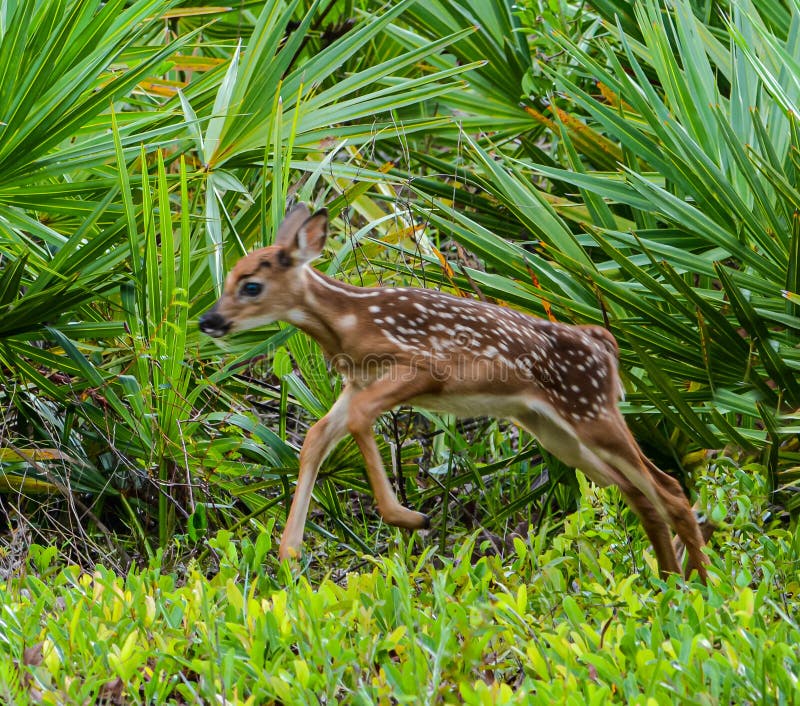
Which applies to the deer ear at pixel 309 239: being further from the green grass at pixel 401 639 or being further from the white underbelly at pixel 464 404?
the green grass at pixel 401 639

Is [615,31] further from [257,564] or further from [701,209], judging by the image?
[257,564]

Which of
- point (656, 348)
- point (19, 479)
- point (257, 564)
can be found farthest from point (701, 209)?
point (19, 479)

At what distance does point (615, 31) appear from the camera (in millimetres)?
6949

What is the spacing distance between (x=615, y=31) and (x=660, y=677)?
4673 mm

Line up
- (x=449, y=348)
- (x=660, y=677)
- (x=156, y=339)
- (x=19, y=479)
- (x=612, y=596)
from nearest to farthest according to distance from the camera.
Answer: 1. (x=660, y=677)
2. (x=612, y=596)
3. (x=449, y=348)
4. (x=156, y=339)
5. (x=19, y=479)

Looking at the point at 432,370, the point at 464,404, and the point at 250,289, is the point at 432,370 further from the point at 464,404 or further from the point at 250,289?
the point at 250,289

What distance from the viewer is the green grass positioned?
3.12 meters

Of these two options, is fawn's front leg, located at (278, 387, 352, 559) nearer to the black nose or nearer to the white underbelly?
the white underbelly

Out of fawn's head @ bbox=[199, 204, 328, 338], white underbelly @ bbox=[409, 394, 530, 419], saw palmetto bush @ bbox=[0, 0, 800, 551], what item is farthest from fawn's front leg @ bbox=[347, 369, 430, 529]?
saw palmetto bush @ bbox=[0, 0, 800, 551]

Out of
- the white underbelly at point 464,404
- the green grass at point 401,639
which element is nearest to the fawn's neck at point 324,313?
the white underbelly at point 464,404

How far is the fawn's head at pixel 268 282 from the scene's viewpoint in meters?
4.06

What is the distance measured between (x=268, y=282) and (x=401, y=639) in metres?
1.30


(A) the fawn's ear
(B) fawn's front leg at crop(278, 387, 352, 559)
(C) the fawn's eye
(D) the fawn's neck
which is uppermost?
(A) the fawn's ear

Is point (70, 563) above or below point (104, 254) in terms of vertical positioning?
below
